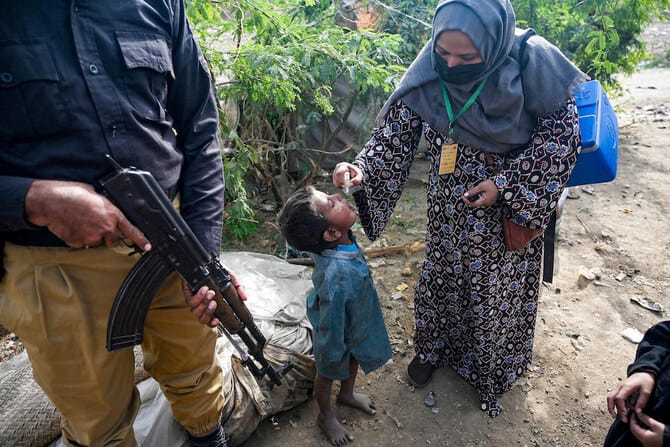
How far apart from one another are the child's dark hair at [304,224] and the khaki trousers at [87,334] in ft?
1.70

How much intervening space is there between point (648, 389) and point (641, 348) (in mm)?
187

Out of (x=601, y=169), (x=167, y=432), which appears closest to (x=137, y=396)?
(x=167, y=432)

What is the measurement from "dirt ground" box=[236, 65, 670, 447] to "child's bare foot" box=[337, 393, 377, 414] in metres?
0.04

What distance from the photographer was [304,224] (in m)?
1.89

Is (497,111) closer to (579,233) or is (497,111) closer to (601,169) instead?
(601,169)

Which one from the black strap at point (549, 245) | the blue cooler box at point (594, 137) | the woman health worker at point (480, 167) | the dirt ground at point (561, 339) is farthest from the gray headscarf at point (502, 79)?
the dirt ground at point (561, 339)

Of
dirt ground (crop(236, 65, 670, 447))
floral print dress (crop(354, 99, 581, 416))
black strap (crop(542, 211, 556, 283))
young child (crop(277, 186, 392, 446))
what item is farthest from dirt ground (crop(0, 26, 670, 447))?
black strap (crop(542, 211, 556, 283))

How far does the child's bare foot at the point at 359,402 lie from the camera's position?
241cm

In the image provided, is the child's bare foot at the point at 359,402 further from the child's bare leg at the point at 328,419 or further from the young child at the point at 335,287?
the young child at the point at 335,287

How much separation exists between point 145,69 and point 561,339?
112 inches

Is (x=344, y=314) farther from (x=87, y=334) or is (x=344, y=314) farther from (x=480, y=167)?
(x=87, y=334)

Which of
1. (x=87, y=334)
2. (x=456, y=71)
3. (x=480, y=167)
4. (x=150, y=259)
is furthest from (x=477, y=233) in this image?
(x=87, y=334)

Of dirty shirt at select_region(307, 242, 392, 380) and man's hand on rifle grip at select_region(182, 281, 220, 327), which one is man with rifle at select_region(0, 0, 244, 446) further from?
dirty shirt at select_region(307, 242, 392, 380)

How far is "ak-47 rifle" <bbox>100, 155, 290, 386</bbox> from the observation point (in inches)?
51.3
